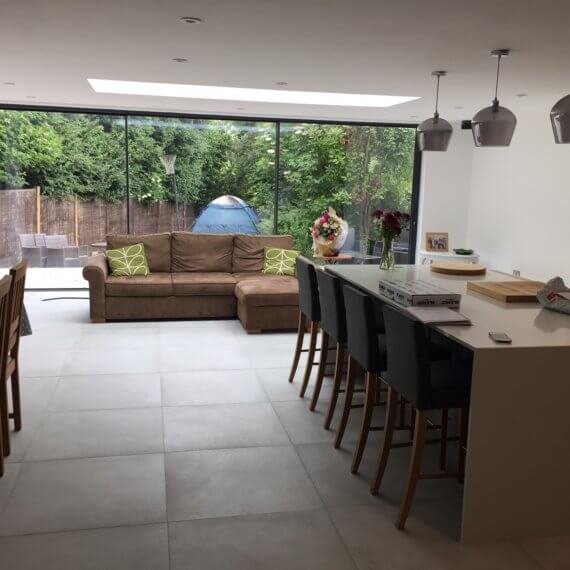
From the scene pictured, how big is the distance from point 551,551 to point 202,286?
484cm

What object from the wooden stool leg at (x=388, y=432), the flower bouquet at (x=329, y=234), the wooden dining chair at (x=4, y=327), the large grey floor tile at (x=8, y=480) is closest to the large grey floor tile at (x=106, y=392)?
the large grey floor tile at (x=8, y=480)

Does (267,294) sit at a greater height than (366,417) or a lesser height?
greater

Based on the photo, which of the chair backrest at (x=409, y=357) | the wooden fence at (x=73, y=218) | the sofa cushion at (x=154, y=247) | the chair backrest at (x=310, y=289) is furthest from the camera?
the wooden fence at (x=73, y=218)

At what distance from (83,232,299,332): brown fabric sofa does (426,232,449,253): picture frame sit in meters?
1.97

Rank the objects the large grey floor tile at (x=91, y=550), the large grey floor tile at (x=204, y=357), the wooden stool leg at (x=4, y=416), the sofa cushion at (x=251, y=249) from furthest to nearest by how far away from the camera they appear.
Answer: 1. the sofa cushion at (x=251, y=249)
2. the large grey floor tile at (x=204, y=357)
3. the wooden stool leg at (x=4, y=416)
4. the large grey floor tile at (x=91, y=550)

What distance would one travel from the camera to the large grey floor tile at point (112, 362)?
500cm

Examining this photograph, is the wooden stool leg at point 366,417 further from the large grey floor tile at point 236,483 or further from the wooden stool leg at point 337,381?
the wooden stool leg at point 337,381

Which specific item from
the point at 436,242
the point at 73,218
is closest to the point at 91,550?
the point at 73,218

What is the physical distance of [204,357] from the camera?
5.46 meters

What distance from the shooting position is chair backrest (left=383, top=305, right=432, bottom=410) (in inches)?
105

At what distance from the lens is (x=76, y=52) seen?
4.39m

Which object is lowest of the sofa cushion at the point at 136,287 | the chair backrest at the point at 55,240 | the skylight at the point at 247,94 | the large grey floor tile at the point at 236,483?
the large grey floor tile at the point at 236,483

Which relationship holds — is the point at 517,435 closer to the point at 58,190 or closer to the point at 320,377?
the point at 320,377

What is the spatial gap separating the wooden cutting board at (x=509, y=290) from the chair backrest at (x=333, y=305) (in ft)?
2.60
